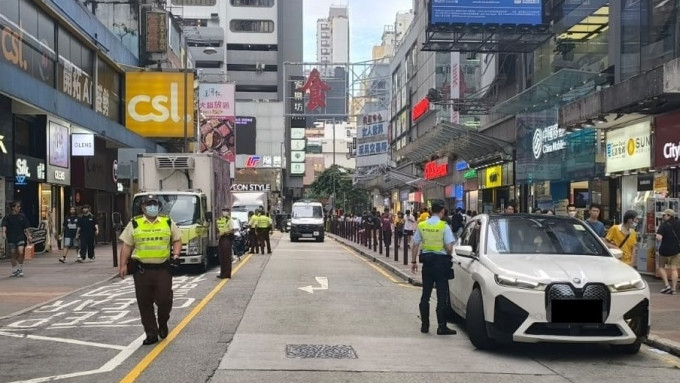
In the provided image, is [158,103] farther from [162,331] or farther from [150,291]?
[150,291]

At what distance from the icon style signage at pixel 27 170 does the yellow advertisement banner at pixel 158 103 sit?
11737 millimetres

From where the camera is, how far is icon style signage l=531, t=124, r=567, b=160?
23.4 metres

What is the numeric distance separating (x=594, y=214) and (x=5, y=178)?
17.1 meters

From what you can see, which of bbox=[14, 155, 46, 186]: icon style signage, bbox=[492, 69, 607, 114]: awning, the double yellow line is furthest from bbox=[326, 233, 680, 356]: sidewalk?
bbox=[14, 155, 46, 186]: icon style signage

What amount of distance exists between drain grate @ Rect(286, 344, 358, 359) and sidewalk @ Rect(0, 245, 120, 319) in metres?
5.18

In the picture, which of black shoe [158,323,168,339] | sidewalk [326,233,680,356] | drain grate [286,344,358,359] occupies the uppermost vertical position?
black shoe [158,323,168,339]

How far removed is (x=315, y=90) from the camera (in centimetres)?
5891

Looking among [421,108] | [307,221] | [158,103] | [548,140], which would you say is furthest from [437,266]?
[421,108]

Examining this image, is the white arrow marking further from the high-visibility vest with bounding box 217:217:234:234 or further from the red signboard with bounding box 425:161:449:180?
the red signboard with bounding box 425:161:449:180

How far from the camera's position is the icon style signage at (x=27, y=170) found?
22.2 meters

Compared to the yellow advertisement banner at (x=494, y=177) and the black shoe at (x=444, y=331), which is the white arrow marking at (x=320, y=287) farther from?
the yellow advertisement banner at (x=494, y=177)

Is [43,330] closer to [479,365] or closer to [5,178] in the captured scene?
[479,365]

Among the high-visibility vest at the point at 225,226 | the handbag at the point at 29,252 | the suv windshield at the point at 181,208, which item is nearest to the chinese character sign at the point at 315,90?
the handbag at the point at 29,252

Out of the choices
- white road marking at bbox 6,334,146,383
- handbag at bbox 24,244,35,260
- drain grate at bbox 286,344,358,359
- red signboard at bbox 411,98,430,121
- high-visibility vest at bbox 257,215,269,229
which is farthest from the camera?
red signboard at bbox 411,98,430,121
